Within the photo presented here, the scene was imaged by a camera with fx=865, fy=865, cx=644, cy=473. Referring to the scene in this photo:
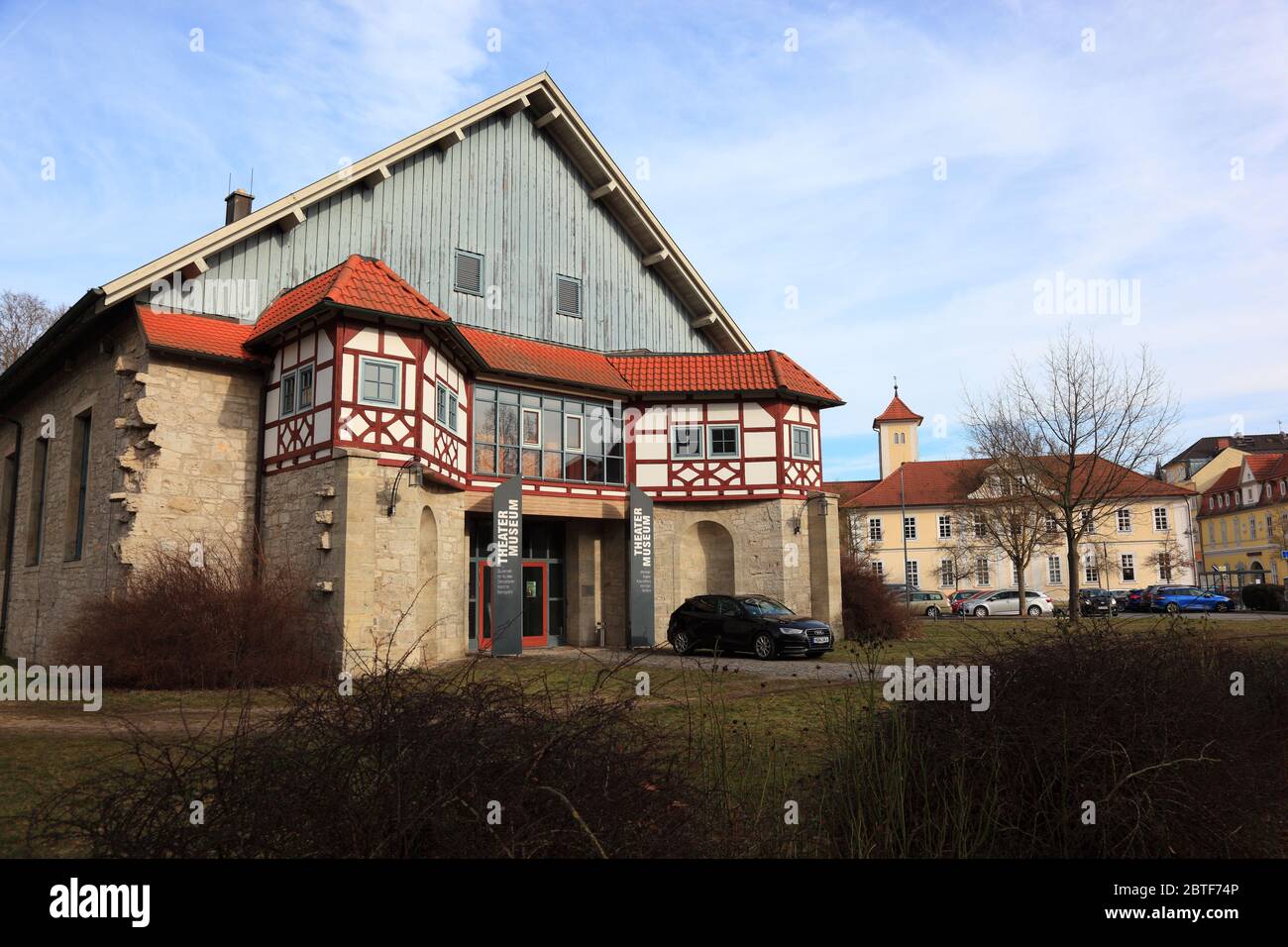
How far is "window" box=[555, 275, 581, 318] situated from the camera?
2467 centimetres

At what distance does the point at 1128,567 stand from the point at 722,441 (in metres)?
46.0

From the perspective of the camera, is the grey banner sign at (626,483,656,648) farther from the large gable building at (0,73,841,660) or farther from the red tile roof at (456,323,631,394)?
the red tile roof at (456,323,631,394)

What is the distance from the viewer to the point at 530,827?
10.6ft

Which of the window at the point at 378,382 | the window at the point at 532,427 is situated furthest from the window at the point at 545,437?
the window at the point at 378,382

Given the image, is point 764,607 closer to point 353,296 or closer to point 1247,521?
point 353,296

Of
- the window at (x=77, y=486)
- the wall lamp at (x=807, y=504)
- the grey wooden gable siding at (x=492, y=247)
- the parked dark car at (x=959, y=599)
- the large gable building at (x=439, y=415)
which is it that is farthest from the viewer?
the parked dark car at (x=959, y=599)

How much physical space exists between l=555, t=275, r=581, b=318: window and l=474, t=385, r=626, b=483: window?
2.98m

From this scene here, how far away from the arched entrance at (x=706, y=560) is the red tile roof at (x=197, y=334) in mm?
12423

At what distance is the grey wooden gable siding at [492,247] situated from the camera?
63.9 ft

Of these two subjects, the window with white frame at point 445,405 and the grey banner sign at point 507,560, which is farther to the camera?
the grey banner sign at point 507,560

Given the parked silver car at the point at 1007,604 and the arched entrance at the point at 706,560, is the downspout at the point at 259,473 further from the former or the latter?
the parked silver car at the point at 1007,604

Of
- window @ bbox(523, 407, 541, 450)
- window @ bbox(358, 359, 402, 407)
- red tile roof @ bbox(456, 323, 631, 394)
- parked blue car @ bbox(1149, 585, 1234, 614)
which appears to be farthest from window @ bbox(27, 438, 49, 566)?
parked blue car @ bbox(1149, 585, 1234, 614)

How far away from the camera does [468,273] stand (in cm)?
2272
